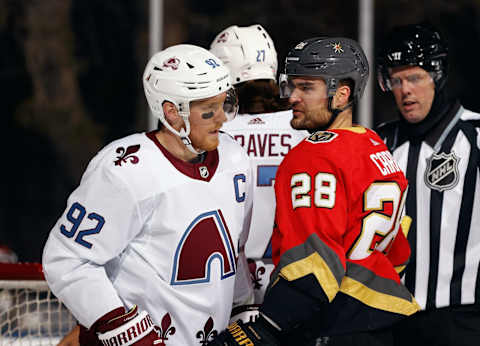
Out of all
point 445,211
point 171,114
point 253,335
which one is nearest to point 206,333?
point 253,335

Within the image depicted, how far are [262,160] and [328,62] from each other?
1.98 feet

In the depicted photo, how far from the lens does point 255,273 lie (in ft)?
9.98

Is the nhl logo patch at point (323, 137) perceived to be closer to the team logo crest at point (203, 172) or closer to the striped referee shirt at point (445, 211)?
the team logo crest at point (203, 172)

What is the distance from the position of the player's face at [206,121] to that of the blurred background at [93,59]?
7.69 metres

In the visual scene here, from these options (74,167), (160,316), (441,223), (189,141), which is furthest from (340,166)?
(74,167)

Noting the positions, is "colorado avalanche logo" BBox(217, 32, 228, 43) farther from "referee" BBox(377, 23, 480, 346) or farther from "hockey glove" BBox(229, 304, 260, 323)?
"hockey glove" BBox(229, 304, 260, 323)

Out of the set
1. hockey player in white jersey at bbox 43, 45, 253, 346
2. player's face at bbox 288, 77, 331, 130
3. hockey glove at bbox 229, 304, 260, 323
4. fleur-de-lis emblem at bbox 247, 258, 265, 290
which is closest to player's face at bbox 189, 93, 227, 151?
hockey player in white jersey at bbox 43, 45, 253, 346

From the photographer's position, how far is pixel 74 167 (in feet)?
34.8

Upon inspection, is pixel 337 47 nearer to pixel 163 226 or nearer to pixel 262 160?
pixel 262 160

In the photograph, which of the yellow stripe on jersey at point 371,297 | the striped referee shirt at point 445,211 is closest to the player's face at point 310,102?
the yellow stripe on jersey at point 371,297

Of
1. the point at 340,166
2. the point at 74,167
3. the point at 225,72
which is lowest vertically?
the point at 74,167

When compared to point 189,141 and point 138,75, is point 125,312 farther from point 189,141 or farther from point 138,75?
point 138,75

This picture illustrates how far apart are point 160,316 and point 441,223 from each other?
1183mm

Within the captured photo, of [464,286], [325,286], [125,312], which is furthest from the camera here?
[464,286]
